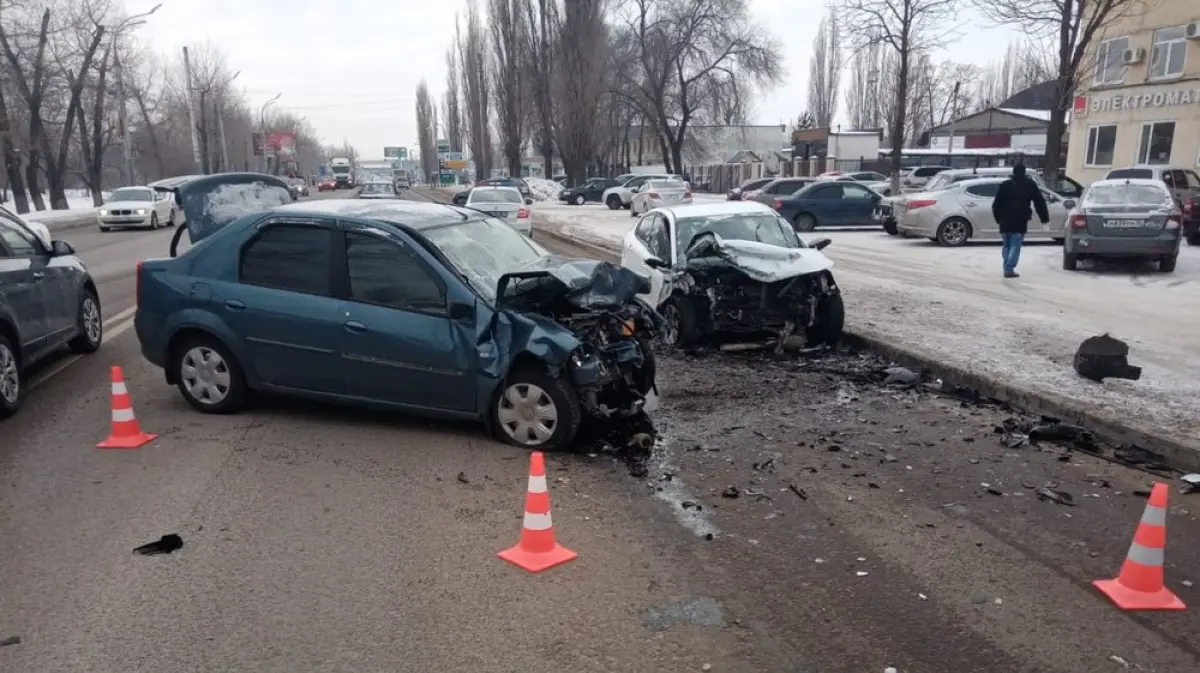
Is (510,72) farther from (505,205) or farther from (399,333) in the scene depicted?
(399,333)

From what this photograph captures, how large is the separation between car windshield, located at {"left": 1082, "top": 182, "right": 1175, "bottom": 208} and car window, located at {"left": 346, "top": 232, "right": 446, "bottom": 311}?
1253 centimetres

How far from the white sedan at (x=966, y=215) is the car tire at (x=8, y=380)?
17795mm

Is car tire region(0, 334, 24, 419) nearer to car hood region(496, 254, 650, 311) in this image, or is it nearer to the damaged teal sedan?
the damaged teal sedan

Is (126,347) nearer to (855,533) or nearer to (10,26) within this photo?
(855,533)

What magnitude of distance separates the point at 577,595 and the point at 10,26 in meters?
42.6

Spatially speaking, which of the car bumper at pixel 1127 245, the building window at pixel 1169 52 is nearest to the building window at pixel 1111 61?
the building window at pixel 1169 52

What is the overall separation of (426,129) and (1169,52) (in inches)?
4034

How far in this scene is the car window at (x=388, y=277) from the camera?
5.95 m

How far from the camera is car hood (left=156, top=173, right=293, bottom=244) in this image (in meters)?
11.3

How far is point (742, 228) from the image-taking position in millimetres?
9711

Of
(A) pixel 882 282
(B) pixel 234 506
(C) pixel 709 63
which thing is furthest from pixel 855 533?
(C) pixel 709 63

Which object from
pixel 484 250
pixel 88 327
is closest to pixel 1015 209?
pixel 484 250

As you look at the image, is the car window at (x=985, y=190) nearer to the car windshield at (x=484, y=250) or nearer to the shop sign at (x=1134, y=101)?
the shop sign at (x=1134, y=101)

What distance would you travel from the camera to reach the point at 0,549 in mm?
4336
